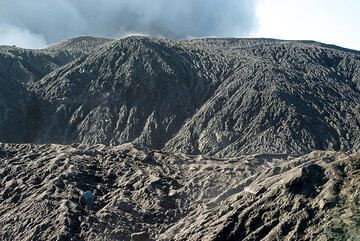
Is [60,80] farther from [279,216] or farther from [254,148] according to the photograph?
[279,216]

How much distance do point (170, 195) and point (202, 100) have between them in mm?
58006

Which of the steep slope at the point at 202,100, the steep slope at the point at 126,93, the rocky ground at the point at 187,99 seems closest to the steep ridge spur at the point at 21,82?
the rocky ground at the point at 187,99

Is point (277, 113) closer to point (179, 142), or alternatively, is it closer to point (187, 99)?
point (179, 142)

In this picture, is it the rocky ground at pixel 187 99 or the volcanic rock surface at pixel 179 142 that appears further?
the rocky ground at pixel 187 99

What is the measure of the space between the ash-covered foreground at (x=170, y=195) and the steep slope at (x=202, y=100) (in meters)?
36.3

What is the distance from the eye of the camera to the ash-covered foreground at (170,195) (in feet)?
94.5

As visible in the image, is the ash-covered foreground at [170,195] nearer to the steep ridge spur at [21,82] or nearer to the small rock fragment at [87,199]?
the small rock fragment at [87,199]

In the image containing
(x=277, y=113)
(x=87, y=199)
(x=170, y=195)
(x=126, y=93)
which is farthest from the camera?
(x=126, y=93)

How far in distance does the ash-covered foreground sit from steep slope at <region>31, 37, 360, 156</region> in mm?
36284

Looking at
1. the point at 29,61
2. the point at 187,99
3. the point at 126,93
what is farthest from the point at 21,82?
the point at 187,99

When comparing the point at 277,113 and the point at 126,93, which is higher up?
the point at 126,93

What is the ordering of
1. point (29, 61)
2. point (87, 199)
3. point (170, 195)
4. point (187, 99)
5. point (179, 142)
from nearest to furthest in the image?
point (87, 199) → point (170, 195) → point (179, 142) → point (187, 99) → point (29, 61)

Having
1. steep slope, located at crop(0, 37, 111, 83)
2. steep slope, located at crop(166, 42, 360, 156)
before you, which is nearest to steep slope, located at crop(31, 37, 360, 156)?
steep slope, located at crop(166, 42, 360, 156)

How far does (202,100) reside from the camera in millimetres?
94500
